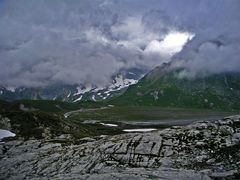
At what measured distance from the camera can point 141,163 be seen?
4231cm

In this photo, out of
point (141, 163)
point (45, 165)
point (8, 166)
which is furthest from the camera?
point (8, 166)

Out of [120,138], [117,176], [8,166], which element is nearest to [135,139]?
[120,138]

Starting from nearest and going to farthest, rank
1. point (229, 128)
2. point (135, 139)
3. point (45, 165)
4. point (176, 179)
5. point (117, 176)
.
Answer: point (176, 179) < point (117, 176) < point (229, 128) < point (135, 139) < point (45, 165)

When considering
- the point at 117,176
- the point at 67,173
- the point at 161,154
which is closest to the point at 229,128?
the point at 161,154

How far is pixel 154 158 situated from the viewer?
42.4 m

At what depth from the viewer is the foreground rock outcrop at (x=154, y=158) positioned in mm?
38031

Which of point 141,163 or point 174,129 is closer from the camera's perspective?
point 141,163

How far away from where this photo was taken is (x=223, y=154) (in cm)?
3956

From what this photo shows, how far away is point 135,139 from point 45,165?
13570 mm

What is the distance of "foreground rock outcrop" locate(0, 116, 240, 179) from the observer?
38.0 m

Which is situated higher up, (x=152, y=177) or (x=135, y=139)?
(x=135, y=139)

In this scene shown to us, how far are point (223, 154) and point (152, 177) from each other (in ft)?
27.5

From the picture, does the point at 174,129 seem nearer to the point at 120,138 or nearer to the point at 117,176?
the point at 120,138

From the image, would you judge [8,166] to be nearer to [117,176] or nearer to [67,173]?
[67,173]
